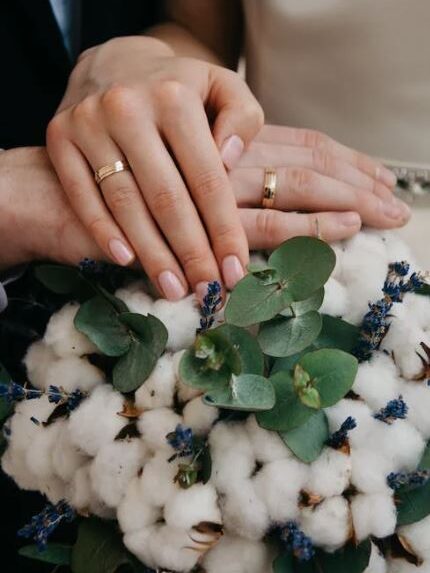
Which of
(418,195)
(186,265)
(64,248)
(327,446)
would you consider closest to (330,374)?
(327,446)

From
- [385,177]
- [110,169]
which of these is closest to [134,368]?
[110,169]

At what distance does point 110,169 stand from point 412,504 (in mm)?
372

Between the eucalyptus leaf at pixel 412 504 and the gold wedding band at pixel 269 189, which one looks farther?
the gold wedding band at pixel 269 189

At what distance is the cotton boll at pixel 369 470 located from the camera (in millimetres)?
373

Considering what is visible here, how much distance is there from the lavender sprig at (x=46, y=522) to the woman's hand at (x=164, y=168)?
0.17 m

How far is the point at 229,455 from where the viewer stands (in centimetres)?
38

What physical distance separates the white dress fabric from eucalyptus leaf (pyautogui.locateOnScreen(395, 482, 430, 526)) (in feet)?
1.25

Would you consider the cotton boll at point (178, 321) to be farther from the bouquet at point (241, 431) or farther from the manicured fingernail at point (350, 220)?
the manicured fingernail at point (350, 220)

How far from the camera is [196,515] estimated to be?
363 mm

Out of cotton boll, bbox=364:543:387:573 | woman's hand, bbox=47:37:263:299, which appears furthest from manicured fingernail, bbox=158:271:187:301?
cotton boll, bbox=364:543:387:573

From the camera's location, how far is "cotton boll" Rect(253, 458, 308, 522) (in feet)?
1.20

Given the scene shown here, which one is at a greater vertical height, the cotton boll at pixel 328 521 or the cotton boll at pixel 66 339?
the cotton boll at pixel 66 339

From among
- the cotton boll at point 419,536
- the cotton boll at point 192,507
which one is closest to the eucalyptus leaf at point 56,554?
the cotton boll at point 192,507

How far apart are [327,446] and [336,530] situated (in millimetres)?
46
